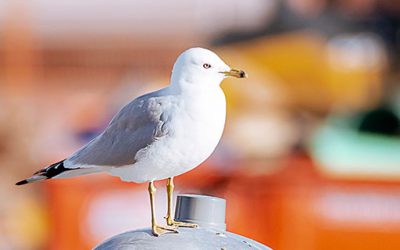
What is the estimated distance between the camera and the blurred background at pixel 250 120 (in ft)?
23.3

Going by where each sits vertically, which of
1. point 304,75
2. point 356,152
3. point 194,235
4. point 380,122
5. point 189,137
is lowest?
point 194,235

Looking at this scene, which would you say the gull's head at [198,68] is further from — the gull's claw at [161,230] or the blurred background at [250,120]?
the blurred background at [250,120]

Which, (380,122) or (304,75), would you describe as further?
(304,75)

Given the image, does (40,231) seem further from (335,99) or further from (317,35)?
(317,35)

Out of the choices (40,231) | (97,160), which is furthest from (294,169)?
(97,160)

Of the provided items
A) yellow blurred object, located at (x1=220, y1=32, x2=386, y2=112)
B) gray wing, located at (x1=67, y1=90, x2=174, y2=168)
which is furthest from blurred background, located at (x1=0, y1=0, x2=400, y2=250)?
gray wing, located at (x1=67, y1=90, x2=174, y2=168)

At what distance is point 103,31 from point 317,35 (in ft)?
38.5

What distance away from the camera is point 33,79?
28.3 meters

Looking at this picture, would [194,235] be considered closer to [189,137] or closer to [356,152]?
[189,137]

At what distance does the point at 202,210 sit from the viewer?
292cm

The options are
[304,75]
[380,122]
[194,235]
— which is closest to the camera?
[194,235]

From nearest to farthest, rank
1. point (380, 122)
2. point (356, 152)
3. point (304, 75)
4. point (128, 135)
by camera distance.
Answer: point (128, 135) → point (356, 152) → point (380, 122) → point (304, 75)

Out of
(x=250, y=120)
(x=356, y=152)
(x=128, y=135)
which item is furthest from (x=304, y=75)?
(x=128, y=135)

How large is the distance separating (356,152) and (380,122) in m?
3.45
